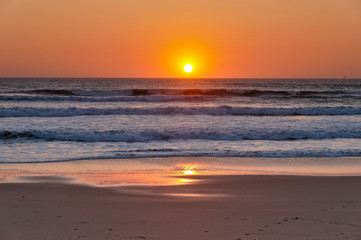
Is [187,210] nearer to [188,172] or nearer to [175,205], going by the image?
[175,205]

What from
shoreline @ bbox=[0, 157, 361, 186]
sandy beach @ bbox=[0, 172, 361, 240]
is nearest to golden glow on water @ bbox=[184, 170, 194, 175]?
shoreline @ bbox=[0, 157, 361, 186]

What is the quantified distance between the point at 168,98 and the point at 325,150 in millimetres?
24589

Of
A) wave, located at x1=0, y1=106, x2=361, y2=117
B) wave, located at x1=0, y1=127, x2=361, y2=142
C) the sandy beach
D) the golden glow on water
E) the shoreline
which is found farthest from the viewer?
wave, located at x1=0, y1=106, x2=361, y2=117

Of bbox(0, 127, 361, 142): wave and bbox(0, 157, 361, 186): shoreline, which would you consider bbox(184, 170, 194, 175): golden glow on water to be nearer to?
bbox(0, 157, 361, 186): shoreline

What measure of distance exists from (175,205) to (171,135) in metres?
8.96

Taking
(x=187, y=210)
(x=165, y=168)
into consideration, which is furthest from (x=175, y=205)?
(x=165, y=168)

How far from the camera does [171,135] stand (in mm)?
15172

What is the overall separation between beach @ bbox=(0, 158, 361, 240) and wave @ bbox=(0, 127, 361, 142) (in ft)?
17.6

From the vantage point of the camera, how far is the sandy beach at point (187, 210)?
16.5ft

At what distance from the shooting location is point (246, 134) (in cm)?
1523

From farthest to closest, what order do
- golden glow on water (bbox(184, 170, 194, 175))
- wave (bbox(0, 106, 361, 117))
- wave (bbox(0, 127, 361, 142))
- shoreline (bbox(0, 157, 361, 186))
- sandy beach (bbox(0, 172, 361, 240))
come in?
wave (bbox(0, 106, 361, 117)), wave (bbox(0, 127, 361, 142)), golden glow on water (bbox(184, 170, 194, 175)), shoreline (bbox(0, 157, 361, 186)), sandy beach (bbox(0, 172, 361, 240))

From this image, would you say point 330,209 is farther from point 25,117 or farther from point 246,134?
point 25,117

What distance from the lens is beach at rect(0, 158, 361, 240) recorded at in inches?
199

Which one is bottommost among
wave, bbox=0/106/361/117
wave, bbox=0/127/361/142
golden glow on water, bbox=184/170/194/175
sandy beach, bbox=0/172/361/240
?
sandy beach, bbox=0/172/361/240
